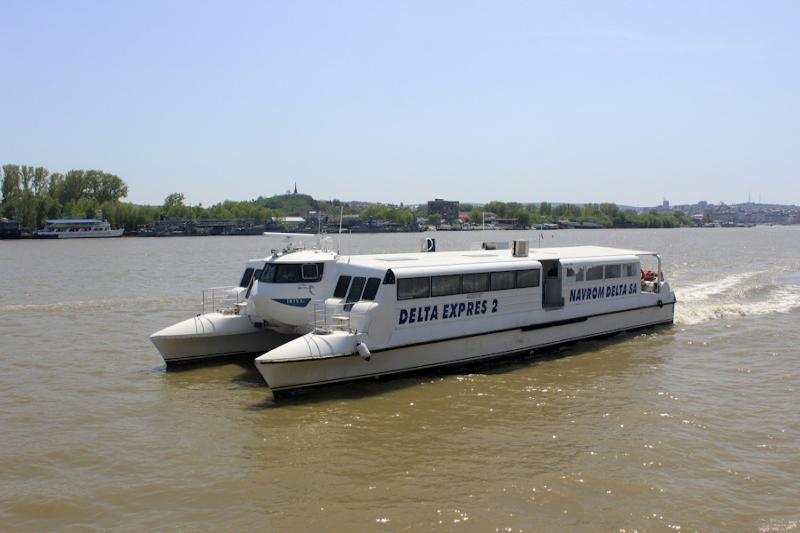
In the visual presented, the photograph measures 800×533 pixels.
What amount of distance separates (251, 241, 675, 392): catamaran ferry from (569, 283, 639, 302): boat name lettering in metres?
0.06

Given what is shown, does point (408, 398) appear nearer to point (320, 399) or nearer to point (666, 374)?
point (320, 399)

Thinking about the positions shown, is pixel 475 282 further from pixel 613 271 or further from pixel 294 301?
pixel 613 271

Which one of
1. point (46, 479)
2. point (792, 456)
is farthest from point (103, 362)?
point (792, 456)

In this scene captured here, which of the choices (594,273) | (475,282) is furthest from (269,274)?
(594,273)

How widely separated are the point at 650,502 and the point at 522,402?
17.2ft

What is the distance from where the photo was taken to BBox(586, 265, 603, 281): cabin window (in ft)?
73.3

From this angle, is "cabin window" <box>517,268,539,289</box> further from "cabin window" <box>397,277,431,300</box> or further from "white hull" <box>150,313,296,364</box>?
"white hull" <box>150,313,296,364</box>

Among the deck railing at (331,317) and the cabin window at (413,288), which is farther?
the cabin window at (413,288)

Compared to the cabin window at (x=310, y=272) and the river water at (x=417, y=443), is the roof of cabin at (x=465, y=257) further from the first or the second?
the river water at (x=417, y=443)

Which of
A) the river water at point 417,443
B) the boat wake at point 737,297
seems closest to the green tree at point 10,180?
the river water at point 417,443

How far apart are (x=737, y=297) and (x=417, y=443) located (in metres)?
25.1

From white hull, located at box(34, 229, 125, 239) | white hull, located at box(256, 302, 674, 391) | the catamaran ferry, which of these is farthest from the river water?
white hull, located at box(34, 229, 125, 239)

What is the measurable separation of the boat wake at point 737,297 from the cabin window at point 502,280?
32.6 feet

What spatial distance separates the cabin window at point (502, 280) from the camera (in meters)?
19.2
